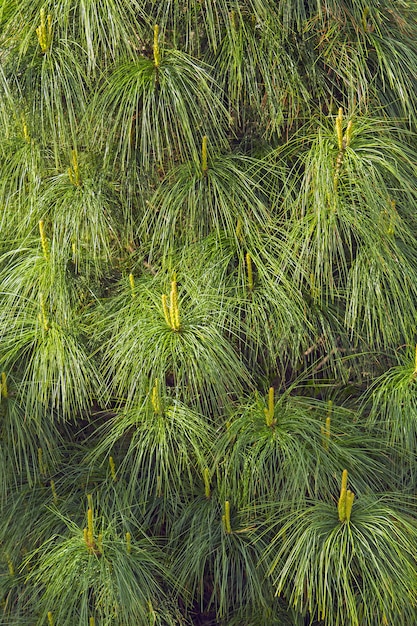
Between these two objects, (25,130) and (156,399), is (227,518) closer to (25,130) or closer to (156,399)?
(156,399)

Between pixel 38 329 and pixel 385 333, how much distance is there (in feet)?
1.40

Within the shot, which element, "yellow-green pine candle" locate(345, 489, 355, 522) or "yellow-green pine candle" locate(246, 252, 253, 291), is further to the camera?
"yellow-green pine candle" locate(246, 252, 253, 291)

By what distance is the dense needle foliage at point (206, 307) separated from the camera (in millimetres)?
1051

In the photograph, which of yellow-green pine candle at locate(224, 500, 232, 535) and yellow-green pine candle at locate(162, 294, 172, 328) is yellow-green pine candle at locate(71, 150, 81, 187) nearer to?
yellow-green pine candle at locate(162, 294, 172, 328)

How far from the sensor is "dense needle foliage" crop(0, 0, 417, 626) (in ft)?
3.45

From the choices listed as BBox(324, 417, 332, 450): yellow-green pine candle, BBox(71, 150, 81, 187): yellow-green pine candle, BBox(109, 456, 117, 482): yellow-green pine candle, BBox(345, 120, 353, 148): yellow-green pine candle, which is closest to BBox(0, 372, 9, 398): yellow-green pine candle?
BBox(109, 456, 117, 482): yellow-green pine candle

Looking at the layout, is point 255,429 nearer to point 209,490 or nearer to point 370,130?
point 209,490

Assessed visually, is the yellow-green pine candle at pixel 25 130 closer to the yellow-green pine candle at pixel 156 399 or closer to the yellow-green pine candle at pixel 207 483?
the yellow-green pine candle at pixel 156 399

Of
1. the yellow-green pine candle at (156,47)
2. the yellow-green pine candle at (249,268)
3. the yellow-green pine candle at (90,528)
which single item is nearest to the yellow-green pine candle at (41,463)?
the yellow-green pine candle at (90,528)

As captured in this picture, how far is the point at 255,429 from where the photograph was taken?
1062 mm

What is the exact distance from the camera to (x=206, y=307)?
1071 mm

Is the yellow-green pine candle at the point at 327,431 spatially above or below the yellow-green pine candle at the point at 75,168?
below

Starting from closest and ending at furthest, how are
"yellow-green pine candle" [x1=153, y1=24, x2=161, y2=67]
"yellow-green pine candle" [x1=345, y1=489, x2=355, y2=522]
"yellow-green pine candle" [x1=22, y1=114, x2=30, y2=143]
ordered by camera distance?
"yellow-green pine candle" [x1=345, y1=489, x2=355, y2=522] < "yellow-green pine candle" [x1=153, y1=24, x2=161, y2=67] < "yellow-green pine candle" [x1=22, y1=114, x2=30, y2=143]

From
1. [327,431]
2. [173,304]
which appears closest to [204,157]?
[173,304]
